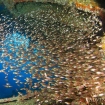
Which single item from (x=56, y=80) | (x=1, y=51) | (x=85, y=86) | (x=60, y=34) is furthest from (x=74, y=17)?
(x=85, y=86)

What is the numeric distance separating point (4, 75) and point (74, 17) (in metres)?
Answer: 11.7

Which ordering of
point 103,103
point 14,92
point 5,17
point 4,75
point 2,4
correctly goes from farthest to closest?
point 2,4, point 5,17, point 4,75, point 14,92, point 103,103

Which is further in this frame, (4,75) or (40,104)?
(4,75)

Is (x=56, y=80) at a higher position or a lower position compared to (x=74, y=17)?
lower

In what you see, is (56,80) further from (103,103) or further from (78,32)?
(78,32)

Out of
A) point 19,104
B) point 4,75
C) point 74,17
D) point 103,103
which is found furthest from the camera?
point 74,17

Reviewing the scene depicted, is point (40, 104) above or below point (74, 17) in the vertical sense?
below

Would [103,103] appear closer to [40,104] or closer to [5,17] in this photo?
[40,104]

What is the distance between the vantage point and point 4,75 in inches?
707

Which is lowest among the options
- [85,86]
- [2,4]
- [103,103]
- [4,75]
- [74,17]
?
[103,103]

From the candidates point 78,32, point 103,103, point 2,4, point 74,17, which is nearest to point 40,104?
point 103,103

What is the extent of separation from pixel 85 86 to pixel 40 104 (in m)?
2.68

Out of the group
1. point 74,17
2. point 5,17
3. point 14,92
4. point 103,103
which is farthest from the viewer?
point 5,17

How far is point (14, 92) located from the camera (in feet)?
51.5
